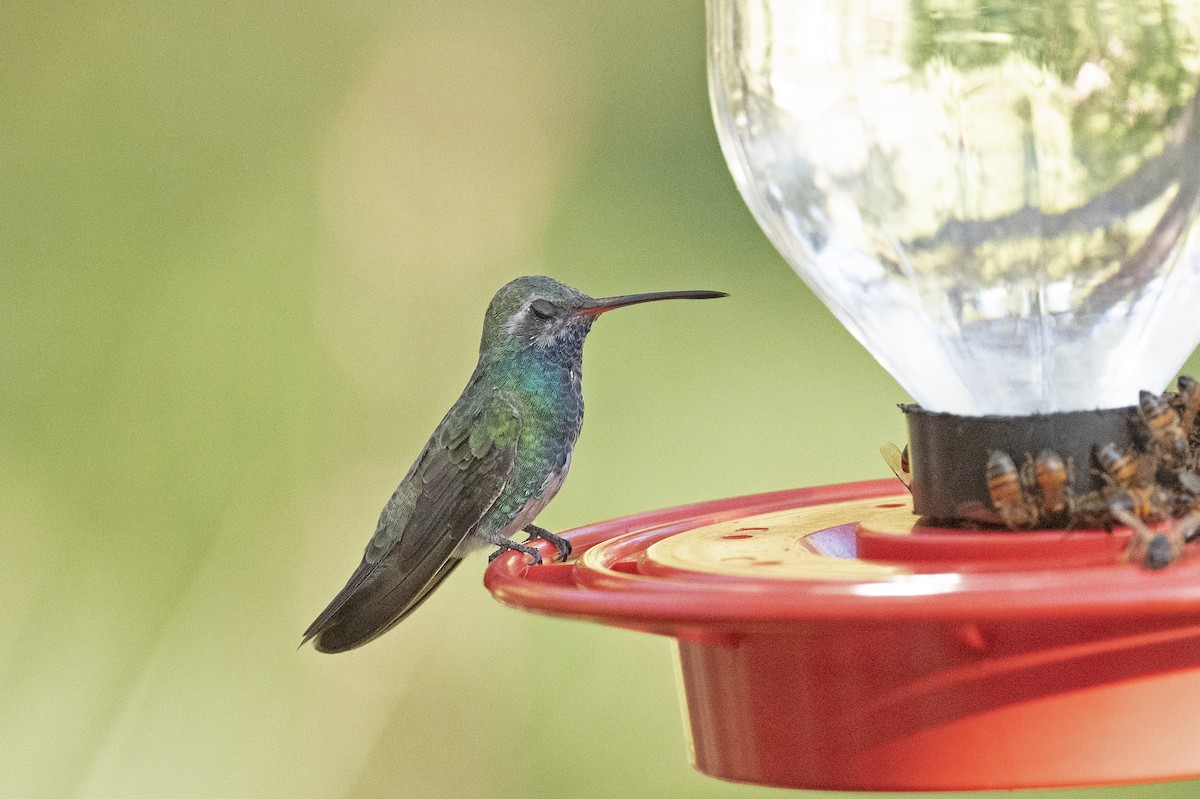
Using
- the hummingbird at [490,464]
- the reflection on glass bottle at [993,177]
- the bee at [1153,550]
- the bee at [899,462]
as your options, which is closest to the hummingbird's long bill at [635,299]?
the hummingbird at [490,464]

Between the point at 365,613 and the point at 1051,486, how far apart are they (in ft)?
6.21

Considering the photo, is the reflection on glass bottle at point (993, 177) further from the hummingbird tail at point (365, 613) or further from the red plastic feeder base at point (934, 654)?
the hummingbird tail at point (365, 613)

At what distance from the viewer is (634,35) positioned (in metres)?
5.38

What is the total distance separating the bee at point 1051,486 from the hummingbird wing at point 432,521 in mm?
1775

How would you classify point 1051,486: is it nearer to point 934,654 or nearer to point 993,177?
point 934,654

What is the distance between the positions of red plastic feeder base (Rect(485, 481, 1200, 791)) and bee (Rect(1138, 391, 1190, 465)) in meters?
0.15

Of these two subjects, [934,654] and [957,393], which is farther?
[957,393]

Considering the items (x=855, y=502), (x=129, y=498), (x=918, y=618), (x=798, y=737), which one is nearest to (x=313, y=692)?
(x=129, y=498)

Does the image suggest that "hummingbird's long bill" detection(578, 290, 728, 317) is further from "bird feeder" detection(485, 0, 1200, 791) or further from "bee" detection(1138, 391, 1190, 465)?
"bee" detection(1138, 391, 1190, 465)

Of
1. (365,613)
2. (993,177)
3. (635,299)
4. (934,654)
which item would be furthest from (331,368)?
(934,654)

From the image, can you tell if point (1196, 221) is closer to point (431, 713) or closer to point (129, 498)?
point (431, 713)

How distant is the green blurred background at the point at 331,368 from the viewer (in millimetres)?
4883

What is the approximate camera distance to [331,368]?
16.8 feet

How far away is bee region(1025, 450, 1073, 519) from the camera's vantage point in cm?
177
